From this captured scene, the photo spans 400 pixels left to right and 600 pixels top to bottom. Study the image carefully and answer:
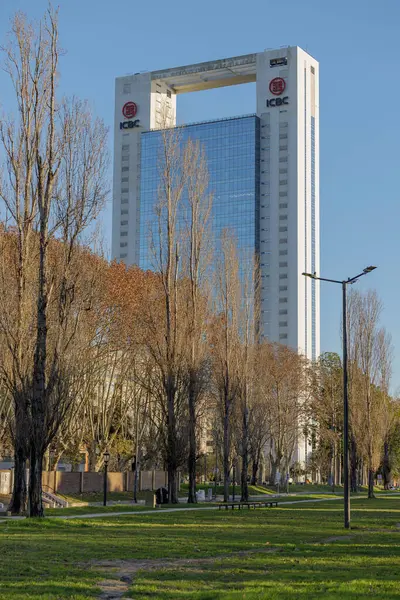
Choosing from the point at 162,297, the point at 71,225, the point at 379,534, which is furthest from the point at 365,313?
the point at 379,534

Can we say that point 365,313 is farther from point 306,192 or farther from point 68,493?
point 306,192

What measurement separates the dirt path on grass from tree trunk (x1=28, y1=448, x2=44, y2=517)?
11190 millimetres

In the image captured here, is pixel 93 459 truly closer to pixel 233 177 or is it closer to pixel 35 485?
pixel 35 485

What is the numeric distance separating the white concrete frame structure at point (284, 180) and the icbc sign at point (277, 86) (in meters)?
0.17

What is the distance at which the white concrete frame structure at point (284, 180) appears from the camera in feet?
489

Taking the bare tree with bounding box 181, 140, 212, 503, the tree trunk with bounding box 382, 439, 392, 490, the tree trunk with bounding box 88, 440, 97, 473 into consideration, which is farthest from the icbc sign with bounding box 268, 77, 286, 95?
the tree trunk with bounding box 88, 440, 97, 473

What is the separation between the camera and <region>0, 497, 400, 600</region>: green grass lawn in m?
13.4

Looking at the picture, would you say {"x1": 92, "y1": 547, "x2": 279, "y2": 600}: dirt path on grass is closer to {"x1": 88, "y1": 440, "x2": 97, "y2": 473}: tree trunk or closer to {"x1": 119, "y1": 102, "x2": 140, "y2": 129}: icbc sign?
{"x1": 88, "y1": 440, "x2": 97, "y2": 473}: tree trunk

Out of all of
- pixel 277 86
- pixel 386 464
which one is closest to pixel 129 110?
pixel 277 86

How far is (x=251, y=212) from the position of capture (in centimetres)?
15212

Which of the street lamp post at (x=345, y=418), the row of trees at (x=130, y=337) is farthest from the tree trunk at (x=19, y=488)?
the street lamp post at (x=345, y=418)

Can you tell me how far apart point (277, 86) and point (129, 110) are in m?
28.4

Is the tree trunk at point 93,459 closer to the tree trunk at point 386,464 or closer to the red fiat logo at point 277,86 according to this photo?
the tree trunk at point 386,464

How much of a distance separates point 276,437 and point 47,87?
55354 millimetres
